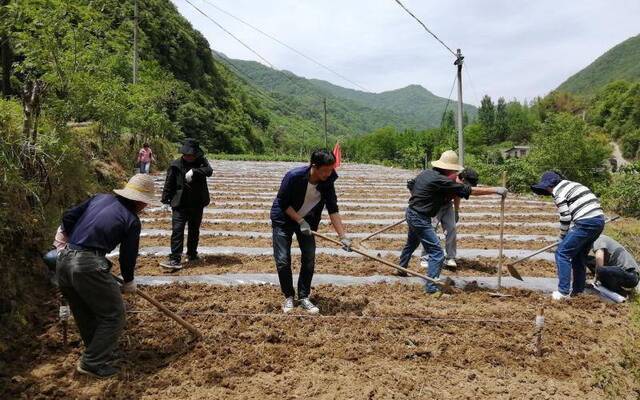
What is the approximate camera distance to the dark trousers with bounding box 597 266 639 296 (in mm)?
4820

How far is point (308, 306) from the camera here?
4.20 m

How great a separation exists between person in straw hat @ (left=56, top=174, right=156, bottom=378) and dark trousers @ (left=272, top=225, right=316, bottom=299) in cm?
125

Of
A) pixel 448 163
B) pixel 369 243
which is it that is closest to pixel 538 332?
pixel 448 163

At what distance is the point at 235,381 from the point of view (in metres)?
3.18

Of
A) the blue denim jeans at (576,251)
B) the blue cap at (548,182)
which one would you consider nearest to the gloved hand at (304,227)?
the blue cap at (548,182)

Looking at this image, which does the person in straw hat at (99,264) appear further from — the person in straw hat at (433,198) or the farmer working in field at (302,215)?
the person in straw hat at (433,198)

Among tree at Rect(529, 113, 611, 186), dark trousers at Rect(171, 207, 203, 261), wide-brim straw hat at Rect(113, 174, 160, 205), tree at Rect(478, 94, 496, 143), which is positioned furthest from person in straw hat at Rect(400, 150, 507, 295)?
tree at Rect(478, 94, 496, 143)

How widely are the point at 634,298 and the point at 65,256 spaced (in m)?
5.44

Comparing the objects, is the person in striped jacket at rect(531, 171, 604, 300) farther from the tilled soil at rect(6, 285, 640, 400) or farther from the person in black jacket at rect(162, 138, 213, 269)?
the person in black jacket at rect(162, 138, 213, 269)

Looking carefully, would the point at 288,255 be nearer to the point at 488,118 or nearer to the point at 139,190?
the point at 139,190

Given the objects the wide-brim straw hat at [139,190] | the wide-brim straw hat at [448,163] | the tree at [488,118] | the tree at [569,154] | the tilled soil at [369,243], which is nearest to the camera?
the wide-brim straw hat at [139,190]

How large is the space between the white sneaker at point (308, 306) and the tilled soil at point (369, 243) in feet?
9.00

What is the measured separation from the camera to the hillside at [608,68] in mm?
152875

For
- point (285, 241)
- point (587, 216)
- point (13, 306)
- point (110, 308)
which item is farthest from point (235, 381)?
point (587, 216)
